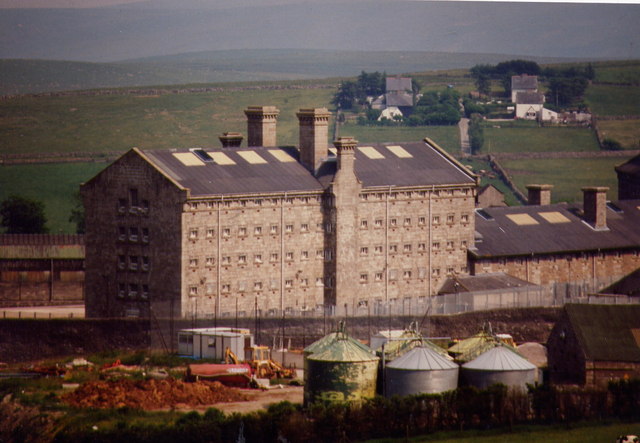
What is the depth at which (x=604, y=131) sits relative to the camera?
17525cm

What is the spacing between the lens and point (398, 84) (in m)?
186

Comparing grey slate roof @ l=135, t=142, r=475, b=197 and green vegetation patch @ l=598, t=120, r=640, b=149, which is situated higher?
green vegetation patch @ l=598, t=120, r=640, b=149

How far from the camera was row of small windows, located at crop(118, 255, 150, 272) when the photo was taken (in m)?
90.2

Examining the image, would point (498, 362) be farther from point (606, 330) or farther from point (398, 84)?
point (398, 84)

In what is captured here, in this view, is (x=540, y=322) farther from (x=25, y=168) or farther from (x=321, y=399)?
(x=25, y=168)

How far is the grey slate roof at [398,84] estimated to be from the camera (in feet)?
607

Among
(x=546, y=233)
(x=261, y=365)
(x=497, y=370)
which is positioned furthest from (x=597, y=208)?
(x=497, y=370)

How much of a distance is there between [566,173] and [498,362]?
8921 cm

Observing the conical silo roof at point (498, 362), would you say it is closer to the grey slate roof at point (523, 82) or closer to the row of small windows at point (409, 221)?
the row of small windows at point (409, 221)

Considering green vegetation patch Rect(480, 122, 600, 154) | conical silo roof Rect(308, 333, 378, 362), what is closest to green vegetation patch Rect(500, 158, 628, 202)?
green vegetation patch Rect(480, 122, 600, 154)

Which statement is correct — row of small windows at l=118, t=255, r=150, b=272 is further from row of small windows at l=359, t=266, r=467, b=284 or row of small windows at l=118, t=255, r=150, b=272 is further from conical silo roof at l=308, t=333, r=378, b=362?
conical silo roof at l=308, t=333, r=378, b=362

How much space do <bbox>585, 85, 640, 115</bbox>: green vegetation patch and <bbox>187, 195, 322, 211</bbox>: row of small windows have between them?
90.5 metres

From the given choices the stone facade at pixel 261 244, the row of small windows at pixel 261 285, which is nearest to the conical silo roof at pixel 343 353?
the stone facade at pixel 261 244

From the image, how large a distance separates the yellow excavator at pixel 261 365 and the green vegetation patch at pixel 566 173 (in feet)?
228
